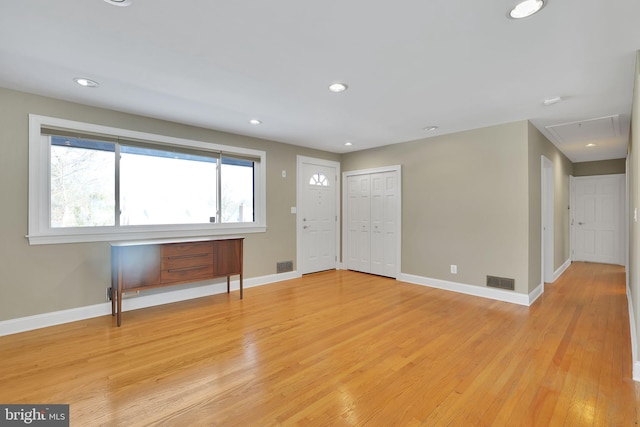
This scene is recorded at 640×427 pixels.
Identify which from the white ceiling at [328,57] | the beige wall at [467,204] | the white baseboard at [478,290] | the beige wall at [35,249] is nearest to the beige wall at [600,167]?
the white ceiling at [328,57]

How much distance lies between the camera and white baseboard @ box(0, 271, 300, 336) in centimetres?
298

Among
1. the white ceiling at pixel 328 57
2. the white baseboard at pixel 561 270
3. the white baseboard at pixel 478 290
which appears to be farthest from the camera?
the white baseboard at pixel 561 270

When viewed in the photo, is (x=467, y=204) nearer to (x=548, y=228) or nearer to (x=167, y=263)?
(x=548, y=228)

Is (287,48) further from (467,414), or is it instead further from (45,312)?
(45,312)

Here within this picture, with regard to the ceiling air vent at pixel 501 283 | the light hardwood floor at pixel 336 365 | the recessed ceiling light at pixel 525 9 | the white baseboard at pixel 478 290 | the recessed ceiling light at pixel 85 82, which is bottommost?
the light hardwood floor at pixel 336 365

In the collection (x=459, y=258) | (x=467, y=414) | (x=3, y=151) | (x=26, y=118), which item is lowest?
(x=467, y=414)

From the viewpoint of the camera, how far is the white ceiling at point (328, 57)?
1.78m

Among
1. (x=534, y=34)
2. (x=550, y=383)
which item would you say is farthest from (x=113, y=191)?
(x=550, y=383)

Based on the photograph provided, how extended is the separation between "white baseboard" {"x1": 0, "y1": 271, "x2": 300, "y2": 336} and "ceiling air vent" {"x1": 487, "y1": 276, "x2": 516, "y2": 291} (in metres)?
3.32

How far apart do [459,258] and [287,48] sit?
380 cm

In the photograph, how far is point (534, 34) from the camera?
197 centimetres

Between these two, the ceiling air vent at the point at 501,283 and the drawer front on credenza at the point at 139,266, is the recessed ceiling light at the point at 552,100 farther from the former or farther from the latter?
the drawer front on credenza at the point at 139,266

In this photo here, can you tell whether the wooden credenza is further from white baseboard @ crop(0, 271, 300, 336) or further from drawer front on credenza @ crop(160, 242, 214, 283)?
white baseboard @ crop(0, 271, 300, 336)

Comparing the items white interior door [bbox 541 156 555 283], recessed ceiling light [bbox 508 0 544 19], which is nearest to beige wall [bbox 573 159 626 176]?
white interior door [bbox 541 156 555 283]
